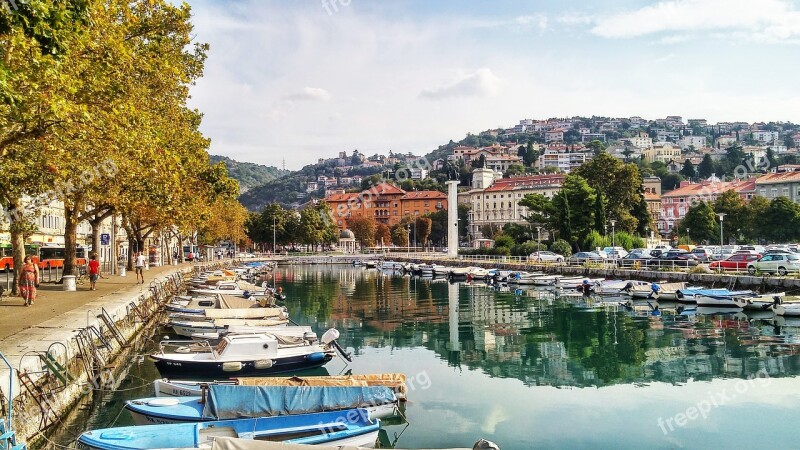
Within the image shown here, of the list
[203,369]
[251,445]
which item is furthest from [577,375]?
[251,445]

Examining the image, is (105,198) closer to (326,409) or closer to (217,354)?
(217,354)

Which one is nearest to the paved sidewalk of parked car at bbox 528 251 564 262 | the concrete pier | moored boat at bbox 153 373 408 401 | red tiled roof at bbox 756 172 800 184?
the concrete pier

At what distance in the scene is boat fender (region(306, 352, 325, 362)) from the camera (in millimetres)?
20697

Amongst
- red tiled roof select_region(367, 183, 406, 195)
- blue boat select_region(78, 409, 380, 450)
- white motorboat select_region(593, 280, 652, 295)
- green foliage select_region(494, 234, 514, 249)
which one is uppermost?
red tiled roof select_region(367, 183, 406, 195)

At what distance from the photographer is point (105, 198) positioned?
2980 centimetres

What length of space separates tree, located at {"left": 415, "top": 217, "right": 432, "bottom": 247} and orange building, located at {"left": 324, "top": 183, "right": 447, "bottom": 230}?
1043 inches

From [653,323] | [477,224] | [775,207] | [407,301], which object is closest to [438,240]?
[477,224]

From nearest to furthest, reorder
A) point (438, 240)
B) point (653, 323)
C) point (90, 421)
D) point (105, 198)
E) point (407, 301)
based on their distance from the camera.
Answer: point (90, 421), point (105, 198), point (653, 323), point (407, 301), point (438, 240)

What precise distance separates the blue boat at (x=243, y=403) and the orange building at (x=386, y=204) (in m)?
161

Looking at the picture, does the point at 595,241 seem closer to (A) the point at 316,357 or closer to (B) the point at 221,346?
(A) the point at 316,357

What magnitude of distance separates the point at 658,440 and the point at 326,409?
308 inches

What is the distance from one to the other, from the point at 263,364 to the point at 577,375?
1056cm

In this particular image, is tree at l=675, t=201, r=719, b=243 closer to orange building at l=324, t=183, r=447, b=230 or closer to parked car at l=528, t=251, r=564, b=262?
parked car at l=528, t=251, r=564, b=262

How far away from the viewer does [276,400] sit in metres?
14.1
